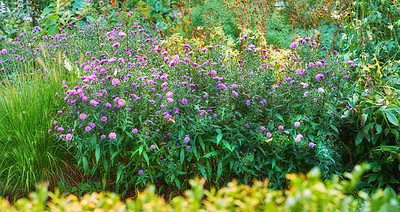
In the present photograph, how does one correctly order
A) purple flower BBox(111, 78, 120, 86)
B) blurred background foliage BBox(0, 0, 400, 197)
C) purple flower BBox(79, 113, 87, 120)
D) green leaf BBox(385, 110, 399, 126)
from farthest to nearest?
blurred background foliage BBox(0, 0, 400, 197) < green leaf BBox(385, 110, 399, 126) < purple flower BBox(111, 78, 120, 86) < purple flower BBox(79, 113, 87, 120)

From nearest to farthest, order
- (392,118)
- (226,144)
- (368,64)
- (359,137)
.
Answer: (226,144), (392,118), (359,137), (368,64)

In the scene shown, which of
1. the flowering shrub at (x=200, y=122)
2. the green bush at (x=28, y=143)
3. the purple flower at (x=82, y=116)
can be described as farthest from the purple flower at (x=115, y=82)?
the green bush at (x=28, y=143)

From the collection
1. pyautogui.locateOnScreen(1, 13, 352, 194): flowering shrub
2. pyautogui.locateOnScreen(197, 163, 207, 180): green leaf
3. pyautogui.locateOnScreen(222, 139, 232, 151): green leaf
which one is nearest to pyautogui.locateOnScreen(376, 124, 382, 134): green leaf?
pyautogui.locateOnScreen(1, 13, 352, 194): flowering shrub

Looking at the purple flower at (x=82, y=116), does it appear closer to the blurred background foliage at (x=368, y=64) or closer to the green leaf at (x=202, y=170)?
the green leaf at (x=202, y=170)

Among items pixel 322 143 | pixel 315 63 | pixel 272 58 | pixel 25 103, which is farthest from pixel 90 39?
pixel 322 143

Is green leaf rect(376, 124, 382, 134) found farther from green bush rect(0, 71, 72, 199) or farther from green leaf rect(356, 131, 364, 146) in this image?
green bush rect(0, 71, 72, 199)

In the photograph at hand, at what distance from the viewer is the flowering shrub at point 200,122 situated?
8.84 feet

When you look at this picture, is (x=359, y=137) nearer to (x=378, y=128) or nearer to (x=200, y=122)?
(x=378, y=128)

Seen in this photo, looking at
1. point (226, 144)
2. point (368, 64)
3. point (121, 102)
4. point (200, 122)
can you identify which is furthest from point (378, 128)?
point (121, 102)

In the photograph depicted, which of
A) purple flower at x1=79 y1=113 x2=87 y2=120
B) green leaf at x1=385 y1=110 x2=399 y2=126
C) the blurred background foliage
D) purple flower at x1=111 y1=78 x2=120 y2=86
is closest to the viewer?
purple flower at x1=79 y1=113 x2=87 y2=120

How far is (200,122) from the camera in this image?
8.73 ft

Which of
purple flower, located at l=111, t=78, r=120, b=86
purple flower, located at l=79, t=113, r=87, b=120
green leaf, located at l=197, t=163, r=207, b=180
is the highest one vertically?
purple flower, located at l=111, t=78, r=120, b=86

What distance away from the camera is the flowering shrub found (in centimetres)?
269

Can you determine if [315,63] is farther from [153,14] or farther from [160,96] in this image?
[153,14]
